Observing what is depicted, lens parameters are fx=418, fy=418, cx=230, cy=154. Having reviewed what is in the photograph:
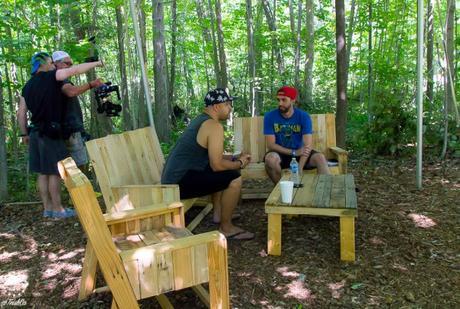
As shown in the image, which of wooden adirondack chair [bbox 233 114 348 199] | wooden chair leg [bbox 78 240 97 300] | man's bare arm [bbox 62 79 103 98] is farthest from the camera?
wooden adirondack chair [bbox 233 114 348 199]

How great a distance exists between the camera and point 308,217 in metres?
4.19

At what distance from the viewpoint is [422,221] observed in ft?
12.8

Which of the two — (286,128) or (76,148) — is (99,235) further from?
(286,128)

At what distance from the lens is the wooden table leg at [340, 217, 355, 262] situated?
3.12 m

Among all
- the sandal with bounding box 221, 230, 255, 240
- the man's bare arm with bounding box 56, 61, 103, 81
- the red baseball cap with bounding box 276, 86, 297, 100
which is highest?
the man's bare arm with bounding box 56, 61, 103, 81

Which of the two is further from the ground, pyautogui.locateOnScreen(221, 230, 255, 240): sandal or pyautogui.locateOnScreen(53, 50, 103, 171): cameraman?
pyautogui.locateOnScreen(53, 50, 103, 171): cameraman

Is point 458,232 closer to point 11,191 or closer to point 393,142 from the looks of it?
point 393,142

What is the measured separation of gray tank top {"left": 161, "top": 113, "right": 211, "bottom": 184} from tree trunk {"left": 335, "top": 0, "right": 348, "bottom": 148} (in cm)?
291

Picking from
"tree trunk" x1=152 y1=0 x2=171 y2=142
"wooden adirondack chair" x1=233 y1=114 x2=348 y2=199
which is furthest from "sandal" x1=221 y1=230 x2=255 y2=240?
"tree trunk" x1=152 y1=0 x2=171 y2=142

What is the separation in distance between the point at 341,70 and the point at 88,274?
4378 mm

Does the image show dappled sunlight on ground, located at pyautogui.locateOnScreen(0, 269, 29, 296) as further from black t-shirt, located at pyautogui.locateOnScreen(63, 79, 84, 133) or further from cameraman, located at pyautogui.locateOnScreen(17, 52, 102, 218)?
black t-shirt, located at pyautogui.locateOnScreen(63, 79, 84, 133)

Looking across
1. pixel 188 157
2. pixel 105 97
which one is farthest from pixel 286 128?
pixel 105 97

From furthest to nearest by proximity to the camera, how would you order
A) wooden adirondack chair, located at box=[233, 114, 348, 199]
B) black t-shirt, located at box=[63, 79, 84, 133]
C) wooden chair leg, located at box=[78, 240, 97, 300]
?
wooden adirondack chair, located at box=[233, 114, 348, 199]
black t-shirt, located at box=[63, 79, 84, 133]
wooden chair leg, located at box=[78, 240, 97, 300]

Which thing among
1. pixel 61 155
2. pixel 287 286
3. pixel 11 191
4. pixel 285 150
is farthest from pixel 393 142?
pixel 11 191
